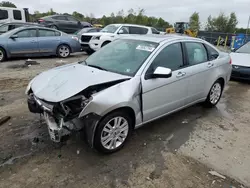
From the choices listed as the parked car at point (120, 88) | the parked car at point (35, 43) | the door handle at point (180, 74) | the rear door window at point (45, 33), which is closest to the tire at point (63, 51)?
the parked car at point (35, 43)

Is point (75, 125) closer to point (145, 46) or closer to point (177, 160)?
point (177, 160)

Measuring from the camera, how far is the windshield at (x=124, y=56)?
3545 millimetres

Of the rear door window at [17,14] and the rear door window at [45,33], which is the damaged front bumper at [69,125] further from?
the rear door window at [17,14]

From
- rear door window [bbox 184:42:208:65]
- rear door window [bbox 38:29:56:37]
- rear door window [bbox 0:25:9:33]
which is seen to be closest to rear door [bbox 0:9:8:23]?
rear door window [bbox 0:25:9:33]

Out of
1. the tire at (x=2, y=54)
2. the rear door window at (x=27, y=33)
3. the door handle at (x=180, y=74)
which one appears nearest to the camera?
the door handle at (x=180, y=74)

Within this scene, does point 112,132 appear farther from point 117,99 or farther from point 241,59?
point 241,59

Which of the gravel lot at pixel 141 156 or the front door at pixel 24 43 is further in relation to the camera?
the front door at pixel 24 43

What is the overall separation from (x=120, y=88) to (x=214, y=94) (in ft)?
9.47

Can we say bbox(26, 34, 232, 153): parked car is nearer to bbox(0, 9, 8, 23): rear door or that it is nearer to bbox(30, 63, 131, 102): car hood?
bbox(30, 63, 131, 102): car hood

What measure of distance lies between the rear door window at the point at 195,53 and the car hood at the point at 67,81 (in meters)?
1.57

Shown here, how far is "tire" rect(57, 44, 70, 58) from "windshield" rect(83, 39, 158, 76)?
699 centimetres

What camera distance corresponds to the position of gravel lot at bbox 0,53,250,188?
109 inches

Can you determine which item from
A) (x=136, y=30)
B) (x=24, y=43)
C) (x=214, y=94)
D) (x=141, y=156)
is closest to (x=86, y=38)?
(x=136, y=30)

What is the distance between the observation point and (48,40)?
404 inches
